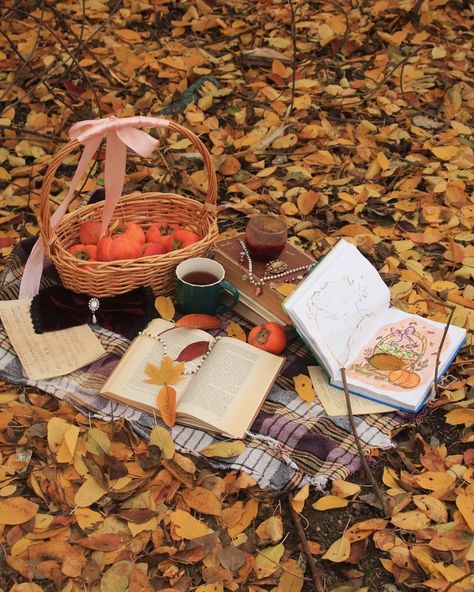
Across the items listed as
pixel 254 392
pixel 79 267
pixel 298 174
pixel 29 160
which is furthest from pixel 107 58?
pixel 254 392

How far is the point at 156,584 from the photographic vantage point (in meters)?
1.80

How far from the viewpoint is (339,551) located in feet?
6.17

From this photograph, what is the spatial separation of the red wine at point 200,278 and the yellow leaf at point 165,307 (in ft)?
0.37

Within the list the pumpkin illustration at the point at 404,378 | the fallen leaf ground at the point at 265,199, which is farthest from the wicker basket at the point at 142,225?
the pumpkin illustration at the point at 404,378

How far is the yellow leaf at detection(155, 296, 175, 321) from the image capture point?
2527 mm

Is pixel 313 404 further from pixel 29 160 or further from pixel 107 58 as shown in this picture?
pixel 107 58

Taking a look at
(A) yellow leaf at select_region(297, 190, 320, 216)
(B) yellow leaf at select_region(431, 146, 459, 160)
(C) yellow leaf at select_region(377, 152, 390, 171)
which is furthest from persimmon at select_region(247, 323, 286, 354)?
(B) yellow leaf at select_region(431, 146, 459, 160)

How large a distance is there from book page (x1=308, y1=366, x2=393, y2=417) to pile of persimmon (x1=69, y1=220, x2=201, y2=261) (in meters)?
0.66

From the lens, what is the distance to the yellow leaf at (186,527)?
6.24 ft

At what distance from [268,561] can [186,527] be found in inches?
8.8

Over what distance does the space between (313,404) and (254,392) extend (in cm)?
19

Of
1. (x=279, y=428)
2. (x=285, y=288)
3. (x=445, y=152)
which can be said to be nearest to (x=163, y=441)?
(x=279, y=428)

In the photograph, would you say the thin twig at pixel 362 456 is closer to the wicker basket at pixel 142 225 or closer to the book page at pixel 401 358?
the book page at pixel 401 358

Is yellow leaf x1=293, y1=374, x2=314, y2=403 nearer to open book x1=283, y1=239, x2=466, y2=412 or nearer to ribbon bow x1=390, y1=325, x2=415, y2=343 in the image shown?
open book x1=283, y1=239, x2=466, y2=412
